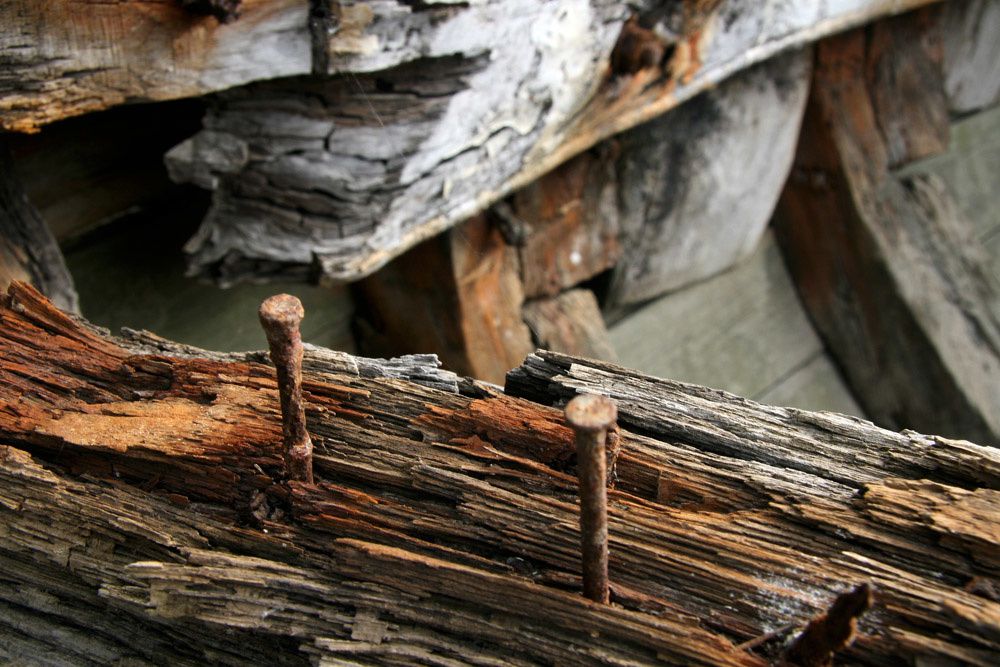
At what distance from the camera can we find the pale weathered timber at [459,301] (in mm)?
2080

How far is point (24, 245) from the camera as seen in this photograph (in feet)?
4.94

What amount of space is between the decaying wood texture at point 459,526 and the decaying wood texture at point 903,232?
5.79ft

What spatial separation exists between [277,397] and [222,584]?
258mm

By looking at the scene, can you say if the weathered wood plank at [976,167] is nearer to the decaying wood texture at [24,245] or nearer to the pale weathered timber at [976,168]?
the pale weathered timber at [976,168]

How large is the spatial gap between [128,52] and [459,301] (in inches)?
37.8

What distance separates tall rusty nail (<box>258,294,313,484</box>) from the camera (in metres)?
0.98

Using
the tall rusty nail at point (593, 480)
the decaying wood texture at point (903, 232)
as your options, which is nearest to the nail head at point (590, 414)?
the tall rusty nail at point (593, 480)

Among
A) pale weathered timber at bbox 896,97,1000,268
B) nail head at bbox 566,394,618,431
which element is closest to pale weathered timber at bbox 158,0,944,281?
nail head at bbox 566,394,618,431

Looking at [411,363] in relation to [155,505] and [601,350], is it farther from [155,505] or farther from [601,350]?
[601,350]

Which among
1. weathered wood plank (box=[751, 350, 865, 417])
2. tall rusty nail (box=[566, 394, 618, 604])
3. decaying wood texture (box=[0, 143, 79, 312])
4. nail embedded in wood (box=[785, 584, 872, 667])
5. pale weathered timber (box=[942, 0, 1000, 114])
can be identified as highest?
pale weathered timber (box=[942, 0, 1000, 114])

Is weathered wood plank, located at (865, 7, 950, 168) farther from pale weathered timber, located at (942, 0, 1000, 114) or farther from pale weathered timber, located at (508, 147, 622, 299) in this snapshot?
pale weathered timber, located at (508, 147, 622, 299)

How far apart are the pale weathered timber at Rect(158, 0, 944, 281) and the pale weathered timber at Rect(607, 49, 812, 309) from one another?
0.42m

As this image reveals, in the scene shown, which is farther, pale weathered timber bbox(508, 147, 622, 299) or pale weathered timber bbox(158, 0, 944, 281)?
pale weathered timber bbox(508, 147, 622, 299)

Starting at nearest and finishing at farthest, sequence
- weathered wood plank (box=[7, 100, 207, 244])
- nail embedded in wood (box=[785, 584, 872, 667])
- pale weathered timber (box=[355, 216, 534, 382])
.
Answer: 1. nail embedded in wood (box=[785, 584, 872, 667])
2. weathered wood plank (box=[7, 100, 207, 244])
3. pale weathered timber (box=[355, 216, 534, 382])
